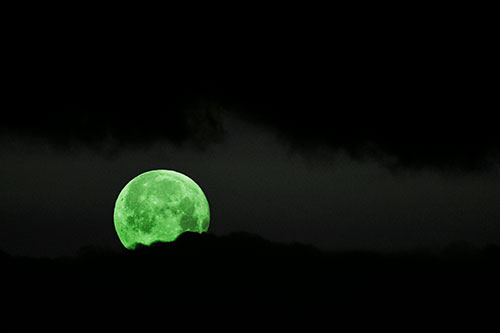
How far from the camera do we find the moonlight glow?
1047 inches

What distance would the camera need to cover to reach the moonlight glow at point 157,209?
1047 inches

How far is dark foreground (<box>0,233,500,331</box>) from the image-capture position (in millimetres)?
21406

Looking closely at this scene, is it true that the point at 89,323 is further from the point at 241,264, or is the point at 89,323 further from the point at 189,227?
the point at 241,264

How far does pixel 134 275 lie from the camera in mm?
26141

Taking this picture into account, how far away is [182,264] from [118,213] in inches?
166

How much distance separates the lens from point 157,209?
87.3ft

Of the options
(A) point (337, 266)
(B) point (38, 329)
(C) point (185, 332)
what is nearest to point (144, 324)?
(C) point (185, 332)

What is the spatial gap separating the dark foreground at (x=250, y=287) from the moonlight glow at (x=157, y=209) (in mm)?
728

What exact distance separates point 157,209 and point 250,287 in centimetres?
600

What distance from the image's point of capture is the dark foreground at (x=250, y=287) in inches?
843

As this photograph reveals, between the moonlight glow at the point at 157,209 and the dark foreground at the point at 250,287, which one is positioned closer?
the dark foreground at the point at 250,287

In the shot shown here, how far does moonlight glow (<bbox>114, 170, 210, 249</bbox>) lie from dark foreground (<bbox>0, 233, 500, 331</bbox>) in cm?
73

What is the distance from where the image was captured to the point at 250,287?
81.3 ft

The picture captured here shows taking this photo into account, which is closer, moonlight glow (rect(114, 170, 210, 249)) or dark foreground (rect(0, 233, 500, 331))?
dark foreground (rect(0, 233, 500, 331))
